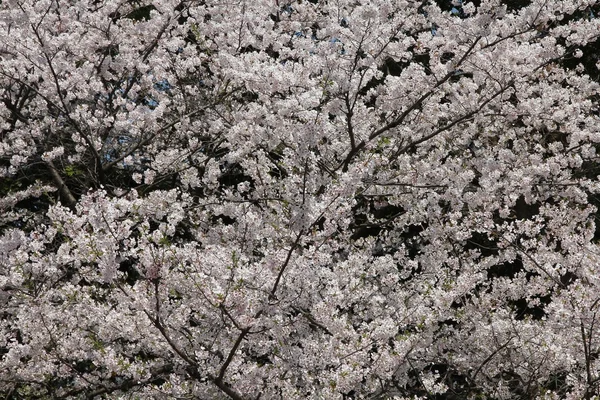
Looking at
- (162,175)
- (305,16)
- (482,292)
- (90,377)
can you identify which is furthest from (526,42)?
(90,377)

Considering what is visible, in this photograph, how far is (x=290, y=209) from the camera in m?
4.91

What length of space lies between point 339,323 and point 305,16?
5.84m

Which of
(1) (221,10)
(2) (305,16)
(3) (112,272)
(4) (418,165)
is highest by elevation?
(2) (305,16)

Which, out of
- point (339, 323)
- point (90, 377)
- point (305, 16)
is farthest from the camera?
point (305, 16)

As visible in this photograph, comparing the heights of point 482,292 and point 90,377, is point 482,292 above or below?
above

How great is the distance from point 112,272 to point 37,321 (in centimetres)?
139

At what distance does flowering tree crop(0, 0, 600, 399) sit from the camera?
459 centimetres

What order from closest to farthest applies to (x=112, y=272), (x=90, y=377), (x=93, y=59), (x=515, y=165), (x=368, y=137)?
(x=112, y=272)
(x=90, y=377)
(x=368, y=137)
(x=93, y=59)
(x=515, y=165)

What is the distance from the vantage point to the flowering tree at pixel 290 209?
4586 mm

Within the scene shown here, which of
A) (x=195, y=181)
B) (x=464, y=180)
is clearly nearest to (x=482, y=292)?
(x=464, y=180)

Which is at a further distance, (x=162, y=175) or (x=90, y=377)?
(x=162, y=175)

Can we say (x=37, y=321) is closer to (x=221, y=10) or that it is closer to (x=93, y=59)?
(x=93, y=59)

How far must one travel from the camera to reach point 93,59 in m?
7.41

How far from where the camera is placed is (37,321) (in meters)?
4.97
